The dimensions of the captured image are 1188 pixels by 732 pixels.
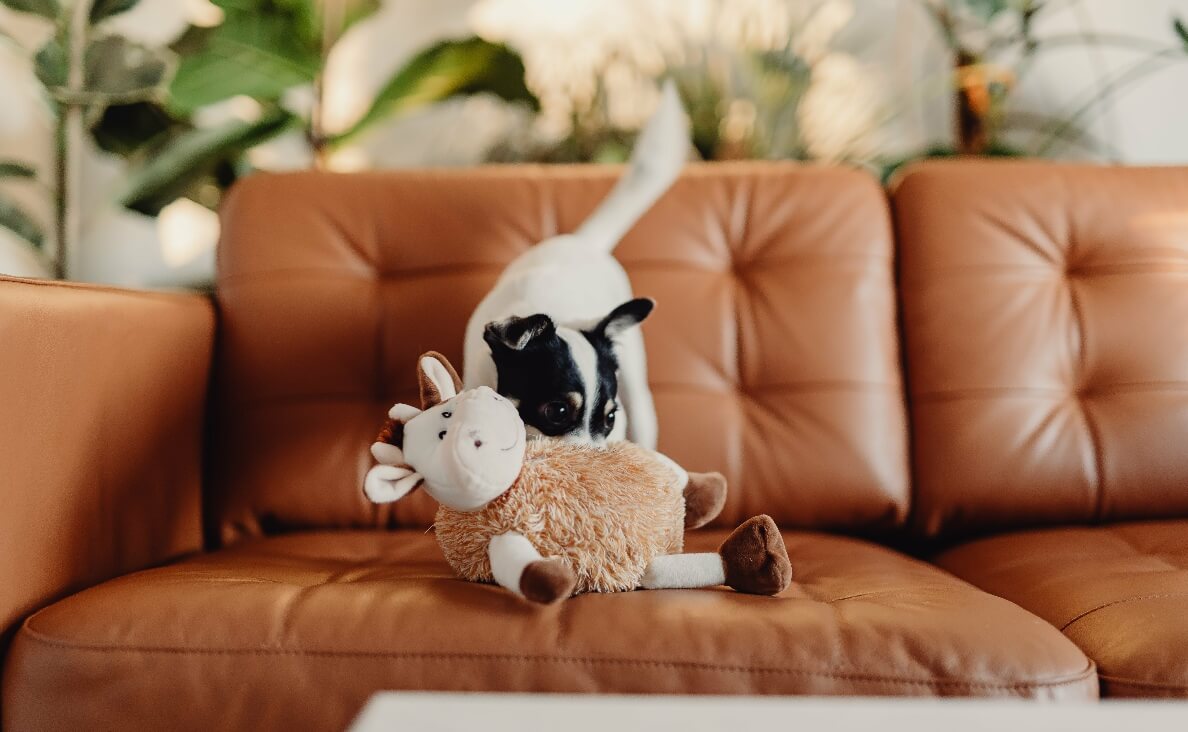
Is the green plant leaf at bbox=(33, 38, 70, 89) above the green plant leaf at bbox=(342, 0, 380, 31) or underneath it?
underneath

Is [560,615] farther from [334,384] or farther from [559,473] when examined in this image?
[334,384]

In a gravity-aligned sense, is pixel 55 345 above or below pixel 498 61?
below

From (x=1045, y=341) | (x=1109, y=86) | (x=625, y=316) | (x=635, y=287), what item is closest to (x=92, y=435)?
(x=625, y=316)

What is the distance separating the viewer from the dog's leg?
1126mm

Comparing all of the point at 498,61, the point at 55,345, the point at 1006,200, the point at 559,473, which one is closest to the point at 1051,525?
the point at 1006,200

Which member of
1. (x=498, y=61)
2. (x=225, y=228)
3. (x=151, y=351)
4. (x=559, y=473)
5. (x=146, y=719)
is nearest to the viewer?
(x=146, y=719)

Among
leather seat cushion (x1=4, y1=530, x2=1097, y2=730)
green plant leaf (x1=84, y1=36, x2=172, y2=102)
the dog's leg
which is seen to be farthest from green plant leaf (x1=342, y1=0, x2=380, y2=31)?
leather seat cushion (x1=4, y1=530, x2=1097, y2=730)

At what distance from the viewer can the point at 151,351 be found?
43.3 inches

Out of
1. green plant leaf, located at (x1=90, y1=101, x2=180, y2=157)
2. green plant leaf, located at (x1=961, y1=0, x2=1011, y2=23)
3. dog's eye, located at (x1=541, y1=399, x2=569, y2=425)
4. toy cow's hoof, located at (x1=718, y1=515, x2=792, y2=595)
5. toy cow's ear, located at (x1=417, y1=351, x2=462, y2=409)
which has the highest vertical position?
green plant leaf, located at (x1=961, y1=0, x2=1011, y2=23)

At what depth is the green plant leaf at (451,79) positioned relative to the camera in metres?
1.55

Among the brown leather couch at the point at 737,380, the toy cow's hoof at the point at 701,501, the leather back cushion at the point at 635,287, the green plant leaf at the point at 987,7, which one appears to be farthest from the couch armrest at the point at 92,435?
the green plant leaf at the point at 987,7

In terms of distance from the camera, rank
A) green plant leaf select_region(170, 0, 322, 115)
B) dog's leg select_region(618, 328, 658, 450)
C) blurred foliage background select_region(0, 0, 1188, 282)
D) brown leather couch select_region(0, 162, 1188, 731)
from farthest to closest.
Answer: blurred foliage background select_region(0, 0, 1188, 282) < green plant leaf select_region(170, 0, 322, 115) < dog's leg select_region(618, 328, 658, 450) < brown leather couch select_region(0, 162, 1188, 731)

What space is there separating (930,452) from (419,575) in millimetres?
793

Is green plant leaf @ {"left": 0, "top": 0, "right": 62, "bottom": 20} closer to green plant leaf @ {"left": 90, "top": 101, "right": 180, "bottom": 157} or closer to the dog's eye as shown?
green plant leaf @ {"left": 90, "top": 101, "right": 180, "bottom": 157}
